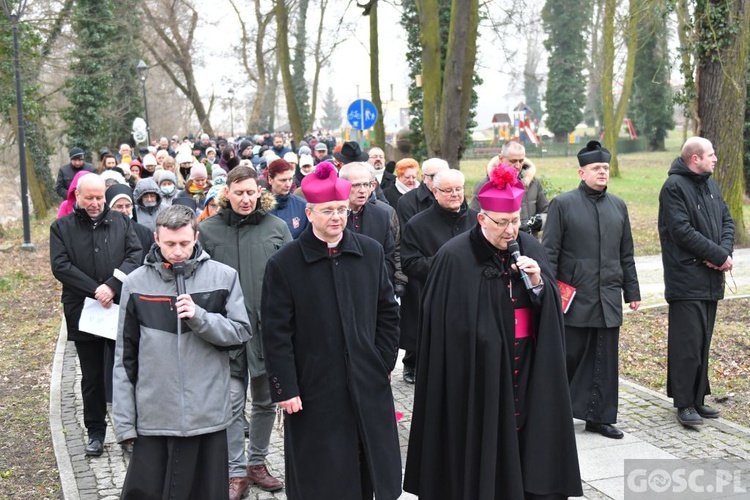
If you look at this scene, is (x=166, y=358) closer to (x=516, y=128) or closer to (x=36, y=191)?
(x=36, y=191)

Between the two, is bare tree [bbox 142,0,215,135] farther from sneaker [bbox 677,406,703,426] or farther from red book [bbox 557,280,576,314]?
sneaker [bbox 677,406,703,426]

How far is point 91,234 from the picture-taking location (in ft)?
23.6

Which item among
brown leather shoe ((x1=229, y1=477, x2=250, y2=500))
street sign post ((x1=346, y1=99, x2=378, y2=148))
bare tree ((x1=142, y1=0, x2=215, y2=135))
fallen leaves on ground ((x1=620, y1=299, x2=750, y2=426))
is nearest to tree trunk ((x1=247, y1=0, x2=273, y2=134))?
bare tree ((x1=142, y1=0, x2=215, y2=135))

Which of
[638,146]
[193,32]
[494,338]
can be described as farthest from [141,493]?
[638,146]

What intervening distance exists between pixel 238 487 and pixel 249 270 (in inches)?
56.8

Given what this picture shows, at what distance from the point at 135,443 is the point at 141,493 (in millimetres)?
267

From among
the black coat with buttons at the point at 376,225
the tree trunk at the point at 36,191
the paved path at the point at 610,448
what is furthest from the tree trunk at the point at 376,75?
the black coat with buttons at the point at 376,225

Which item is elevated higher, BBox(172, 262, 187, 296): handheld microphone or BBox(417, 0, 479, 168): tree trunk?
BBox(417, 0, 479, 168): tree trunk

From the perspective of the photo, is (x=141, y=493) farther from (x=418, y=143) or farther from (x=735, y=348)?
(x=418, y=143)

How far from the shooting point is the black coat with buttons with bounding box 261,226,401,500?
16.4 feet

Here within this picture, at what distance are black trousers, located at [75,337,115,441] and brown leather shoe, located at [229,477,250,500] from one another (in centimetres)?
172

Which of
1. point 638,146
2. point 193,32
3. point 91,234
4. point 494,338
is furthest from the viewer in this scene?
point 638,146

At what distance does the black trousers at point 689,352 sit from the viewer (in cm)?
775

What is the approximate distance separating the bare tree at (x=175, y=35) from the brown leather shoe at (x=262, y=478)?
3411 cm
